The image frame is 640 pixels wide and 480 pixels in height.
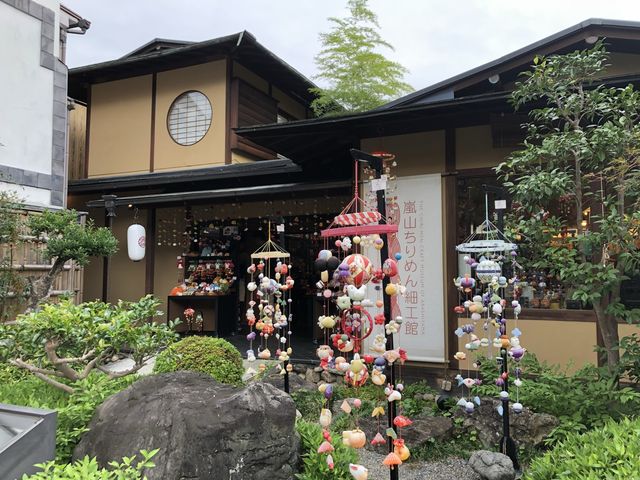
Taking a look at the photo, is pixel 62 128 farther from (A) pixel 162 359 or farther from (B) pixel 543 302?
(B) pixel 543 302

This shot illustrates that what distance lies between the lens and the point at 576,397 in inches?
176

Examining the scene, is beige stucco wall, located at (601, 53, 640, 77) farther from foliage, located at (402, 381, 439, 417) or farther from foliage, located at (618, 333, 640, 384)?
foliage, located at (402, 381, 439, 417)

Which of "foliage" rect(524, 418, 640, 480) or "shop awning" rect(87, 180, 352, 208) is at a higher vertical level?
"shop awning" rect(87, 180, 352, 208)

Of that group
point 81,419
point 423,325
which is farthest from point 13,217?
point 423,325

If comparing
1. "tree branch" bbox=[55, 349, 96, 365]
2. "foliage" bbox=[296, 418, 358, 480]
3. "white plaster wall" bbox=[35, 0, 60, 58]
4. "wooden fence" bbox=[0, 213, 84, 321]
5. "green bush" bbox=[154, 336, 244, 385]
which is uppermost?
Answer: "white plaster wall" bbox=[35, 0, 60, 58]

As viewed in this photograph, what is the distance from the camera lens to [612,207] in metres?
4.01

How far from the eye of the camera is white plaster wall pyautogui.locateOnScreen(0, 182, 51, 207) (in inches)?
341

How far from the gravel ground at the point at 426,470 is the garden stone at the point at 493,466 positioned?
0.91 ft

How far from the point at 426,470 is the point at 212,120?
951 centimetres

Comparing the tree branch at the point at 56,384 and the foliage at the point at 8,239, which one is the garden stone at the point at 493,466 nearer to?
the tree branch at the point at 56,384

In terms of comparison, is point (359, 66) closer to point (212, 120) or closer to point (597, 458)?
point (212, 120)

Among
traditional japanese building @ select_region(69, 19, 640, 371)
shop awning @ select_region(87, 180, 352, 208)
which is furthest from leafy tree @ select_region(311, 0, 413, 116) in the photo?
shop awning @ select_region(87, 180, 352, 208)

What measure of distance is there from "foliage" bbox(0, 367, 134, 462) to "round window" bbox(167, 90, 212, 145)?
8.01 m

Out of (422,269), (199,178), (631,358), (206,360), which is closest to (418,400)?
(422,269)
